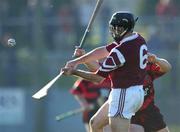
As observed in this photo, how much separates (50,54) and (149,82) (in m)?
6.62

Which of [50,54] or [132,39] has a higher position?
[132,39]

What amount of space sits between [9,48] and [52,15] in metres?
0.98

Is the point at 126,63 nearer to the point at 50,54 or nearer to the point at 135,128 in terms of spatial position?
the point at 135,128

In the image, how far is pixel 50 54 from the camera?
18297 millimetres

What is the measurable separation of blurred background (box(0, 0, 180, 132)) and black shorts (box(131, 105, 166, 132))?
5890mm

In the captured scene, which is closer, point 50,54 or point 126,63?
point 126,63

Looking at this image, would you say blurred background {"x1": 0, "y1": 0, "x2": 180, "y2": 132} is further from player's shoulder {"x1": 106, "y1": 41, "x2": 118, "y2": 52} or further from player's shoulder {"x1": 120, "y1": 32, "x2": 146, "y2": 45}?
player's shoulder {"x1": 120, "y1": 32, "x2": 146, "y2": 45}

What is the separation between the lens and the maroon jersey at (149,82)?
38.8 feet

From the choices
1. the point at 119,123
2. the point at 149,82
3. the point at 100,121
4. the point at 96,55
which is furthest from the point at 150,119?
the point at 96,55

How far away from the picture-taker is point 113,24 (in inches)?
431

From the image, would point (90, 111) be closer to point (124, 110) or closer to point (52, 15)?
point (52, 15)

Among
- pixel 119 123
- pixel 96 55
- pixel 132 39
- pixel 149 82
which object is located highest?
pixel 132 39

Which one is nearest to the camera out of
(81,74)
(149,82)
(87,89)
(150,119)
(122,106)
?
(122,106)

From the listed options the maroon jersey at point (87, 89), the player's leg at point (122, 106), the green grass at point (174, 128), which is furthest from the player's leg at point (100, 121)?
the green grass at point (174, 128)
